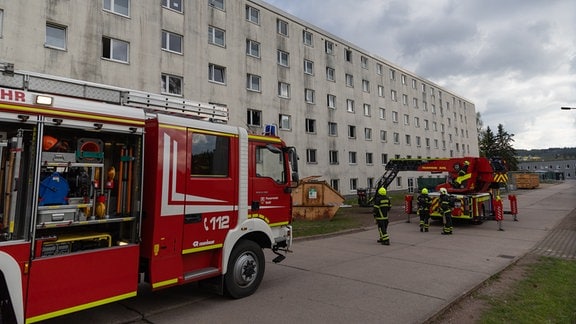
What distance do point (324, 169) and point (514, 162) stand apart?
192ft

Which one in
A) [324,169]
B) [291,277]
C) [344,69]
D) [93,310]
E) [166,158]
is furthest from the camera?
[344,69]

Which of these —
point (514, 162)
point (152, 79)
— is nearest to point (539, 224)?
point (152, 79)

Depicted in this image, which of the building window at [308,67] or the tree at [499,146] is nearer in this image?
the building window at [308,67]

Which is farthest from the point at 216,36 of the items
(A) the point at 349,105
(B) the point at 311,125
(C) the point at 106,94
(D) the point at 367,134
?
(C) the point at 106,94

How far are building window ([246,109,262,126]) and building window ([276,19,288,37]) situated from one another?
21.9ft

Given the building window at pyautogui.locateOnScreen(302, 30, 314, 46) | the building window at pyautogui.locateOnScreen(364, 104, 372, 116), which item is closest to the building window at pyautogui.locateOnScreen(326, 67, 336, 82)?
the building window at pyautogui.locateOnScreen(302, 30, 314, 46)

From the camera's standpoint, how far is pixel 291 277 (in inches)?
276

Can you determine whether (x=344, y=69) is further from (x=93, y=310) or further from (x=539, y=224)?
(x=93, y=310)

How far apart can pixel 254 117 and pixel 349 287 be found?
18.1 meters

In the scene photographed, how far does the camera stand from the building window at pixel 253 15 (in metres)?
23.7

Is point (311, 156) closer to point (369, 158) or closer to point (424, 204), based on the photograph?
point (369, 158)

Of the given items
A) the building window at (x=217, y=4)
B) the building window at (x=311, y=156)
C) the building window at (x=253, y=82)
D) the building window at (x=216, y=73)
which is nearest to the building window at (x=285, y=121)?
the building window at (x=311, y=156)

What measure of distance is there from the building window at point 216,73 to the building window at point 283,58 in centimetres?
541

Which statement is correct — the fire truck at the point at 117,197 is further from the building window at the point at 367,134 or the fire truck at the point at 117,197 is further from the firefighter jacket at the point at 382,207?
the building window at the point at 367,134
